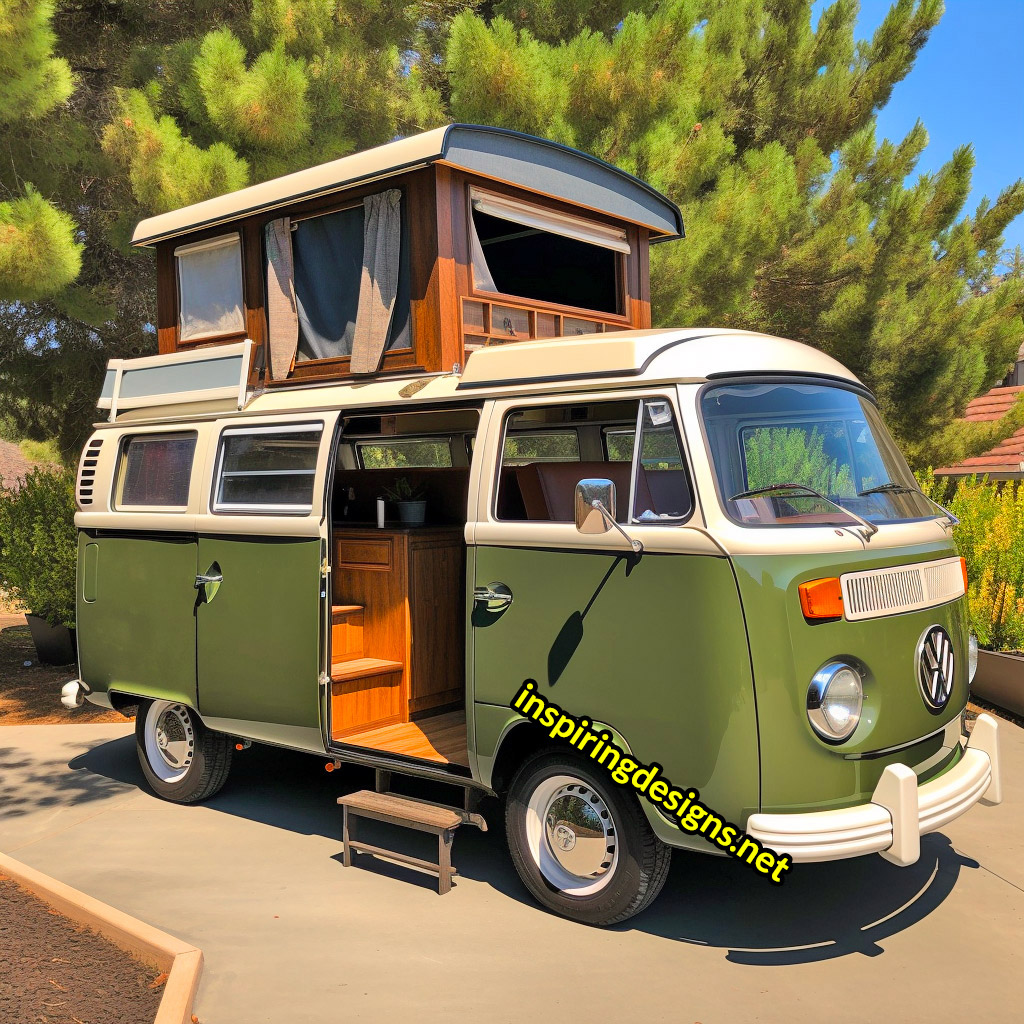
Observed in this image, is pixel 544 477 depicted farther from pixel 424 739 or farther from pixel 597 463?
pixel 424 739

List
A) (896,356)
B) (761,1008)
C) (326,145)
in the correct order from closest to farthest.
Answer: (761,1008)
(326,145)
(896,356)

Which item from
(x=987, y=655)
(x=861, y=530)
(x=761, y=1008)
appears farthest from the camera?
(x=987, y=655)

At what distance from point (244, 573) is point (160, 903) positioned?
1848mm

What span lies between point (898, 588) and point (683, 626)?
97 centimetres

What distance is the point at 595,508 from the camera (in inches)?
178

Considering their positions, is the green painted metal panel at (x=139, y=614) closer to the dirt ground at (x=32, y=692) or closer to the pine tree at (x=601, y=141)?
the dirt ground at (x=32, y=692)

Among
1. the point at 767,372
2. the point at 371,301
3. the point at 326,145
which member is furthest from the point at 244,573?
the point at 326,145

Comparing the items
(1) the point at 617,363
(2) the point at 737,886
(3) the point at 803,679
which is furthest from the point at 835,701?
(1) the point at 617,363

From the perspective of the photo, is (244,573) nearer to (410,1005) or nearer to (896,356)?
(410,1005)

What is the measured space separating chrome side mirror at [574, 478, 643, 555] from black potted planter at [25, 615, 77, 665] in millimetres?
8877

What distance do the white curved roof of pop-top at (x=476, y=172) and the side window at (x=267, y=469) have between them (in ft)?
4.73

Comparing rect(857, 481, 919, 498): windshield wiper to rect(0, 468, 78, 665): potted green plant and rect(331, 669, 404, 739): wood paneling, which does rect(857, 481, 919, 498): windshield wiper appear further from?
rect(0, 468, 78, 665): potted green plant

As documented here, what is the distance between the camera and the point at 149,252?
11891 mm

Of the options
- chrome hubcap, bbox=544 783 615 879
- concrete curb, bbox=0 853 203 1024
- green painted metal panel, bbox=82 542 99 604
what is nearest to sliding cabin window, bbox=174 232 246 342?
green painted metal panel, bbox=82 542 99 604
